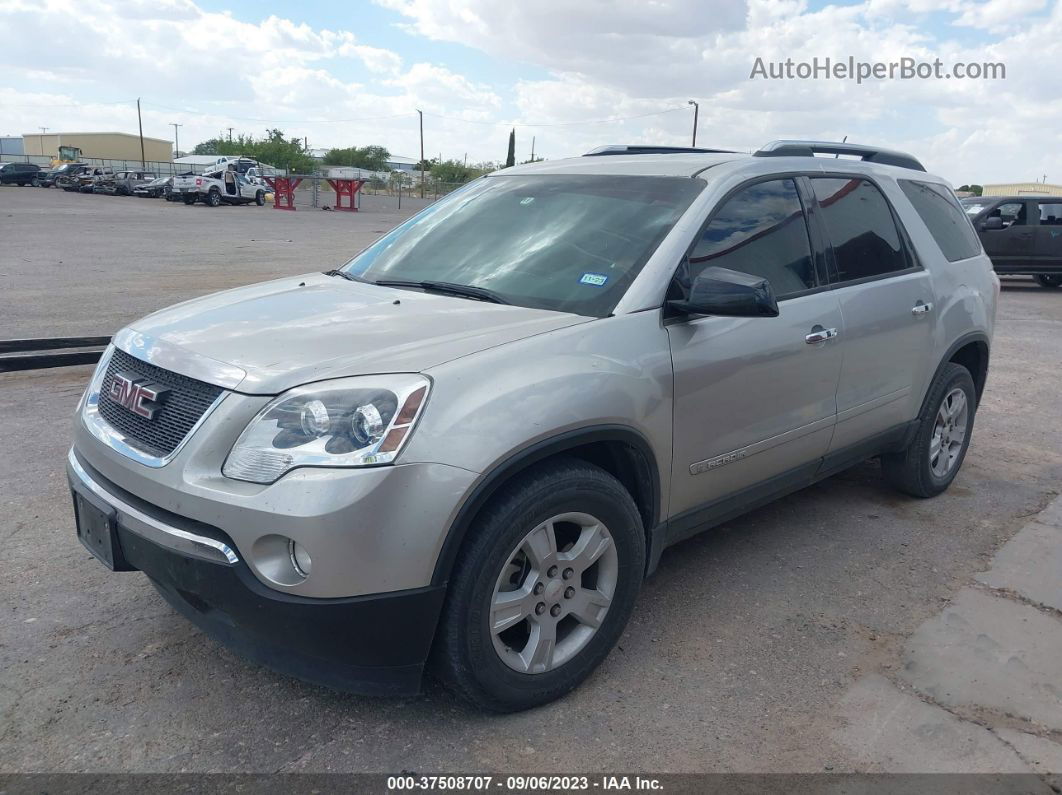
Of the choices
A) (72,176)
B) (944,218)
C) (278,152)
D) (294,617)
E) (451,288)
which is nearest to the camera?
(294,617)

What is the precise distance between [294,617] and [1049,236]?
17.6m

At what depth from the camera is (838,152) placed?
4570 mm

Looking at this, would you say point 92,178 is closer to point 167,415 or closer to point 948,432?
point 948,432

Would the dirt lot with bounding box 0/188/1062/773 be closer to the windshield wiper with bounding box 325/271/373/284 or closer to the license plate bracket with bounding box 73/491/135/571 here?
the license plate bracket with bounding box 73/491/135/571

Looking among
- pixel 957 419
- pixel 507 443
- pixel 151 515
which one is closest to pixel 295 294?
pixel 151 515

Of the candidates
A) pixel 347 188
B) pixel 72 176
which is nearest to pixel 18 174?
pixel 72 176

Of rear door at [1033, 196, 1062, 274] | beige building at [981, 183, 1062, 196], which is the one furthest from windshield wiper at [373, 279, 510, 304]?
beige building at [981, 183, 1062, 196]

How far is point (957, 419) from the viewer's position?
5.10 m

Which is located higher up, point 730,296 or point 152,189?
point 730,296

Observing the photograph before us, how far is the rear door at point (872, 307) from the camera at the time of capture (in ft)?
13.2

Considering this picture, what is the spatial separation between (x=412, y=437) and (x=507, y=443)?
29 cm

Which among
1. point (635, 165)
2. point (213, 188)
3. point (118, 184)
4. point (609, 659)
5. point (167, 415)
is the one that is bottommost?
point (609, 659)

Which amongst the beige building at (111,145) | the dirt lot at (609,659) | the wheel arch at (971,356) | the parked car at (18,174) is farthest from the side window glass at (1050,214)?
the beige building at (111,145)

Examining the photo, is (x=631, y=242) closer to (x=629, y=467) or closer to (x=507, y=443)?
(x=629, y=467)
